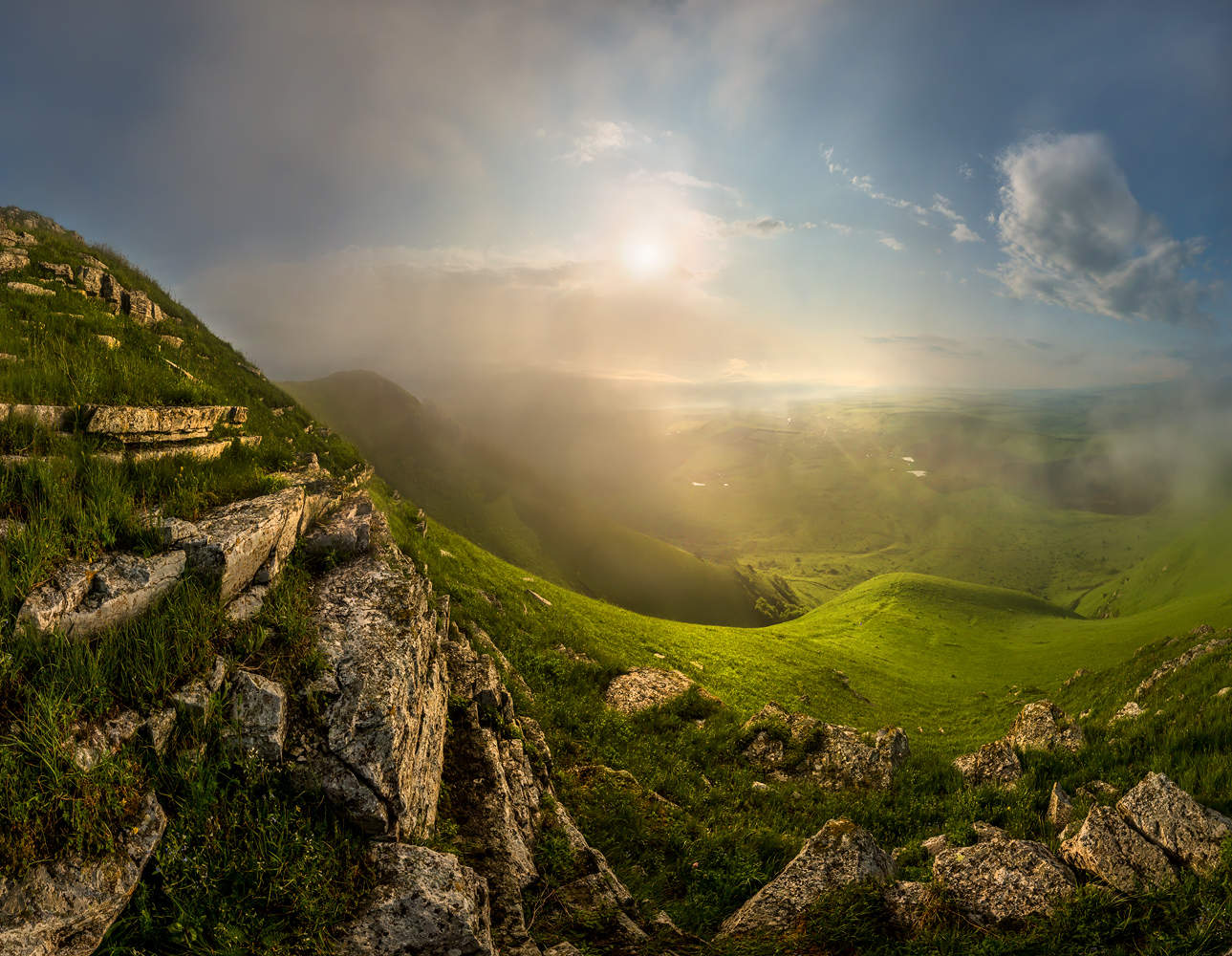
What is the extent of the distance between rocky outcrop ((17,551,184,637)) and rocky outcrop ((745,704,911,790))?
58.9 ft

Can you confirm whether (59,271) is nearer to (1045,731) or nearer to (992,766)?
(992,766)

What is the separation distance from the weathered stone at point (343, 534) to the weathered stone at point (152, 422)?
13.3ft

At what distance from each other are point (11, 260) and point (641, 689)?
35333 mm

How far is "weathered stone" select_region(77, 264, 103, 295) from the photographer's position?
77.6ft

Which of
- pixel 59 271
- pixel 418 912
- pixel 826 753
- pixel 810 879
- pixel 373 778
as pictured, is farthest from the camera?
pixel 59 271

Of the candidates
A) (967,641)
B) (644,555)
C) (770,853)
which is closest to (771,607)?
(644,555)

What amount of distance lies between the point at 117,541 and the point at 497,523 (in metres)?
175

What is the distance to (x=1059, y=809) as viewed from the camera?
10023 mm

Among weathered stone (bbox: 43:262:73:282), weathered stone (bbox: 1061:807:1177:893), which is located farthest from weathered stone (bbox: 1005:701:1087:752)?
weathered stone (bbox: 43:262:73:282)

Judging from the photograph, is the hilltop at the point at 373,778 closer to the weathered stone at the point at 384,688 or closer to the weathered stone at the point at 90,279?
the weathered stone at the point at 384,688

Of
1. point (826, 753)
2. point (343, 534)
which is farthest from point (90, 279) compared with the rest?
point (826, 753)

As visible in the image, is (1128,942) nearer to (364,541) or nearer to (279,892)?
(279,892)

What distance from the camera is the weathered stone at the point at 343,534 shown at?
959 centimetres

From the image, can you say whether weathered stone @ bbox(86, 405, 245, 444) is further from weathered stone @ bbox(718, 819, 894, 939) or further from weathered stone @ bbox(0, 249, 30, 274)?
weathered stone @ bbox(0, 249, 30, 274)
